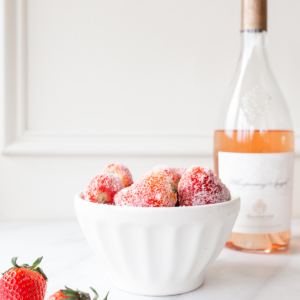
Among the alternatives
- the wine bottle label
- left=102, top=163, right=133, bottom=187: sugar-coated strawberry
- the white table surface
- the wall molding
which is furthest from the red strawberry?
the wall molding

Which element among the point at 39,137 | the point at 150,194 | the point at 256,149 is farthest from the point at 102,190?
the point at 39,137

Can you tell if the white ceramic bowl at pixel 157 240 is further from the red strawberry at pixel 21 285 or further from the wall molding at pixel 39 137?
the wall molding at pixel 39 137

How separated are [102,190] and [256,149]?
1.03ft

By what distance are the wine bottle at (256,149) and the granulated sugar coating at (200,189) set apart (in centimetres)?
18

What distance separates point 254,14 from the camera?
1.95ft

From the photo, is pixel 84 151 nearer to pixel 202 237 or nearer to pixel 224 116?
pixel 224 116

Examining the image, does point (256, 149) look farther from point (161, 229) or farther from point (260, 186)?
point (161, 229)

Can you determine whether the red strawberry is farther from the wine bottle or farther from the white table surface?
the wine bottle

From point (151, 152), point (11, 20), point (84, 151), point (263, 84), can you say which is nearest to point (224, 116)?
point (263, 84)

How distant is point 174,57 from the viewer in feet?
2.76

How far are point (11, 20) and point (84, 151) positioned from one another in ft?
1.17

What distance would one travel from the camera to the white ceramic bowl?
1.28 feet

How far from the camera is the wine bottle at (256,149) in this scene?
59 cm

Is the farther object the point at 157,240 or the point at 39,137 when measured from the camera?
the point at 39,137
